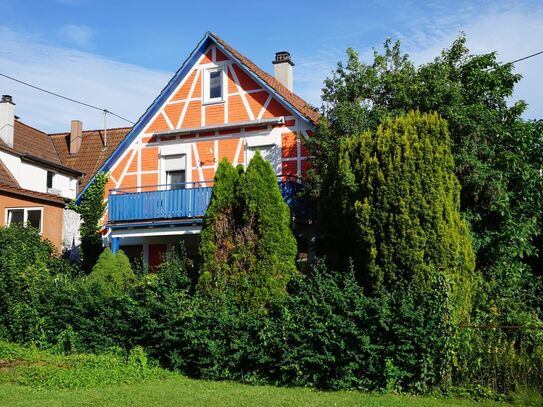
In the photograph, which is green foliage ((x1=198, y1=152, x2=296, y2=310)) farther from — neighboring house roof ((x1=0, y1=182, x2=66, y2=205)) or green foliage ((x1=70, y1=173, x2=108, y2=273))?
neighboring house roof ((x1=0, y1=182, x2=66, y2=205))

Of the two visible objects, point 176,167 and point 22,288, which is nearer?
point 22,288

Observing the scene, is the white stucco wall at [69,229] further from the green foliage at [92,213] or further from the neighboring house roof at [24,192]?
the green foliage at [92,213]

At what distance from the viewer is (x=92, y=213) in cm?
2080

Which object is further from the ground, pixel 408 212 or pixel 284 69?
pixel 284 69

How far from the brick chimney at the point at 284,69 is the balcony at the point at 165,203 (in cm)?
615

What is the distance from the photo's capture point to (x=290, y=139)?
1770 centimetres

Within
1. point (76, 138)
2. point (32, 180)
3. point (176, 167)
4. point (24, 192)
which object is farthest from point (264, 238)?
point (76, 138)

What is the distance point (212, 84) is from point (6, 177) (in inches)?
418

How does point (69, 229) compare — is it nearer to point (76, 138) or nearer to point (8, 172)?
point (8, 172)

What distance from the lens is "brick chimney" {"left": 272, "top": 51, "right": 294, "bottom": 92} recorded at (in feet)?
72.8

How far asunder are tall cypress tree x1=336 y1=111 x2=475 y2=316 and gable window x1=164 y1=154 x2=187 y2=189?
30.1 ft

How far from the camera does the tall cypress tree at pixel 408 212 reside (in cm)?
1007

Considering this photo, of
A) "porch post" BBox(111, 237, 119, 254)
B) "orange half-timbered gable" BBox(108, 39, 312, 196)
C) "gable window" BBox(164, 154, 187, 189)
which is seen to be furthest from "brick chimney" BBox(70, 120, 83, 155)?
"porch post" BBox(111, 237, 119, 254)

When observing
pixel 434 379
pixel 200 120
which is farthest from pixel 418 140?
pixel 200 120
